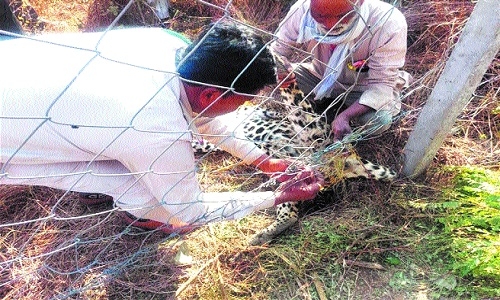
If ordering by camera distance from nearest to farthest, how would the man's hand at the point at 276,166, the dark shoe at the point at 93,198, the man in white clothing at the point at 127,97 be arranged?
the man in white clothing at the point at 127,97 → the man's hand at the point at 276,166 → the dark shoe at the point at 93,198

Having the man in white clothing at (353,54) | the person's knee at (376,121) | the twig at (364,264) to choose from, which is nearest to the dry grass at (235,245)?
the twig at (364,264)

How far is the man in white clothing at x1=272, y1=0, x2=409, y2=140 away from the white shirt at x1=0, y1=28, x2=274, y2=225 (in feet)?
2.23

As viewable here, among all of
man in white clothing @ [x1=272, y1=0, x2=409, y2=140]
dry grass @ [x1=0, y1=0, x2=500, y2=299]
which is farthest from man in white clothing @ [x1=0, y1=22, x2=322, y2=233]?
man in white clothing @ [x1=272, y1=0, x2=409, y2=140]

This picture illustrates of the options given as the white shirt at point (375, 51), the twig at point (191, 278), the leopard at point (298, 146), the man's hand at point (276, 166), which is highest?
the white shirt at point (375, 51)

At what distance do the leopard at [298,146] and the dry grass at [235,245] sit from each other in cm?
8

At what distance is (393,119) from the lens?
2.49 m

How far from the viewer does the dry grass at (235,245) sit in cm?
195

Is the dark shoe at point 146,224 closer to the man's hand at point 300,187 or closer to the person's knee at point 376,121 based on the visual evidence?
the man's hand at point 300,187

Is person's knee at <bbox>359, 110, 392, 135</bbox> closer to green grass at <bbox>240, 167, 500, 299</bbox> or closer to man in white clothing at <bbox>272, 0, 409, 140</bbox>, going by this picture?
man in white clothing at <bbox>272, 0, 409, 140</bbox>

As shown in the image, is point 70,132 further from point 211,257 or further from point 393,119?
point 393,119

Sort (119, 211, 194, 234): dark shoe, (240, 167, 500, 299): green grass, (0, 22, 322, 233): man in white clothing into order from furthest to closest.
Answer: (119, 211, 194, 234): dark shoe → (240, 167, 500, 299): green grass → (0, 22, 322, 233): man in white clothing

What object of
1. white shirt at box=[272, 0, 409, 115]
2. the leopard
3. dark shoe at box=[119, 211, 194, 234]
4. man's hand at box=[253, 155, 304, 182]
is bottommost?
dark shoe at box=[119, 211, 194, 234]

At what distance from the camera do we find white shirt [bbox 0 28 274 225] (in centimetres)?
134

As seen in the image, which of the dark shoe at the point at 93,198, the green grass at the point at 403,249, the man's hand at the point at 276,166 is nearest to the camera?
the green grass at the point at 403,249
